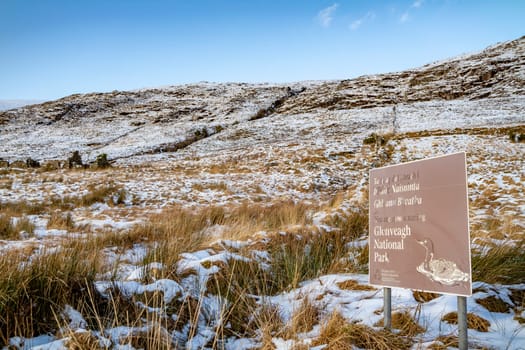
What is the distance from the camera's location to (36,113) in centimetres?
6003

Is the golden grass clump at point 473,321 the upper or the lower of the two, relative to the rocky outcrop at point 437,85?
lower

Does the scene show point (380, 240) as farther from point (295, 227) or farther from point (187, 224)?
point (187, 224)

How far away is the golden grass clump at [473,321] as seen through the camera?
269 centimetres

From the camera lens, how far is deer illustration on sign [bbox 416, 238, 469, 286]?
207 cm

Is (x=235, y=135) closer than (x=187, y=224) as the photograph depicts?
No

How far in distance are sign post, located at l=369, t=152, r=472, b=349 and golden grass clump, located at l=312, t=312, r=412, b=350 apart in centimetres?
23

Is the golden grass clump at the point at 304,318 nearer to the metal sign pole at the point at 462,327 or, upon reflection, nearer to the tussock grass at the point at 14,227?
the metal sign pole at the point at 462,327

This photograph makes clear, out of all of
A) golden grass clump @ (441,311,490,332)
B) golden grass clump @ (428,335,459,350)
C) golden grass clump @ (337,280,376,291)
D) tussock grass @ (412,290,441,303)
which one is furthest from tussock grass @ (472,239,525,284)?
golden grass clump @ (428,335,459,350)

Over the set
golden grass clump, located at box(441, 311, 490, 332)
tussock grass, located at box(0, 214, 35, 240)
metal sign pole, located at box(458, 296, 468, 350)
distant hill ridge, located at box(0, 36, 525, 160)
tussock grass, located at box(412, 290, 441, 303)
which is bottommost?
tussock grass, located at box(412, 290, 441, 303)

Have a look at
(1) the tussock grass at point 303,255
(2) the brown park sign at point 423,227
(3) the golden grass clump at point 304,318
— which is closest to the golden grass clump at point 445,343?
(2) the brown park sign at point 423,227

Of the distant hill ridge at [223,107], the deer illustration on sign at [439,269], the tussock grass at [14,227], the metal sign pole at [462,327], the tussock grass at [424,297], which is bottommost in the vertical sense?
the tussock grass at [424,297]

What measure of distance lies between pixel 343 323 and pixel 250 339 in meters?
0.75

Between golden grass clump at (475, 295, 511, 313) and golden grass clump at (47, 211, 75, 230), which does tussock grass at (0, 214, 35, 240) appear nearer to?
golden grass clump at (47, 211, 75, 230)

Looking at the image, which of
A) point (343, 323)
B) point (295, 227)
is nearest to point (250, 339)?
point (343, 323)
